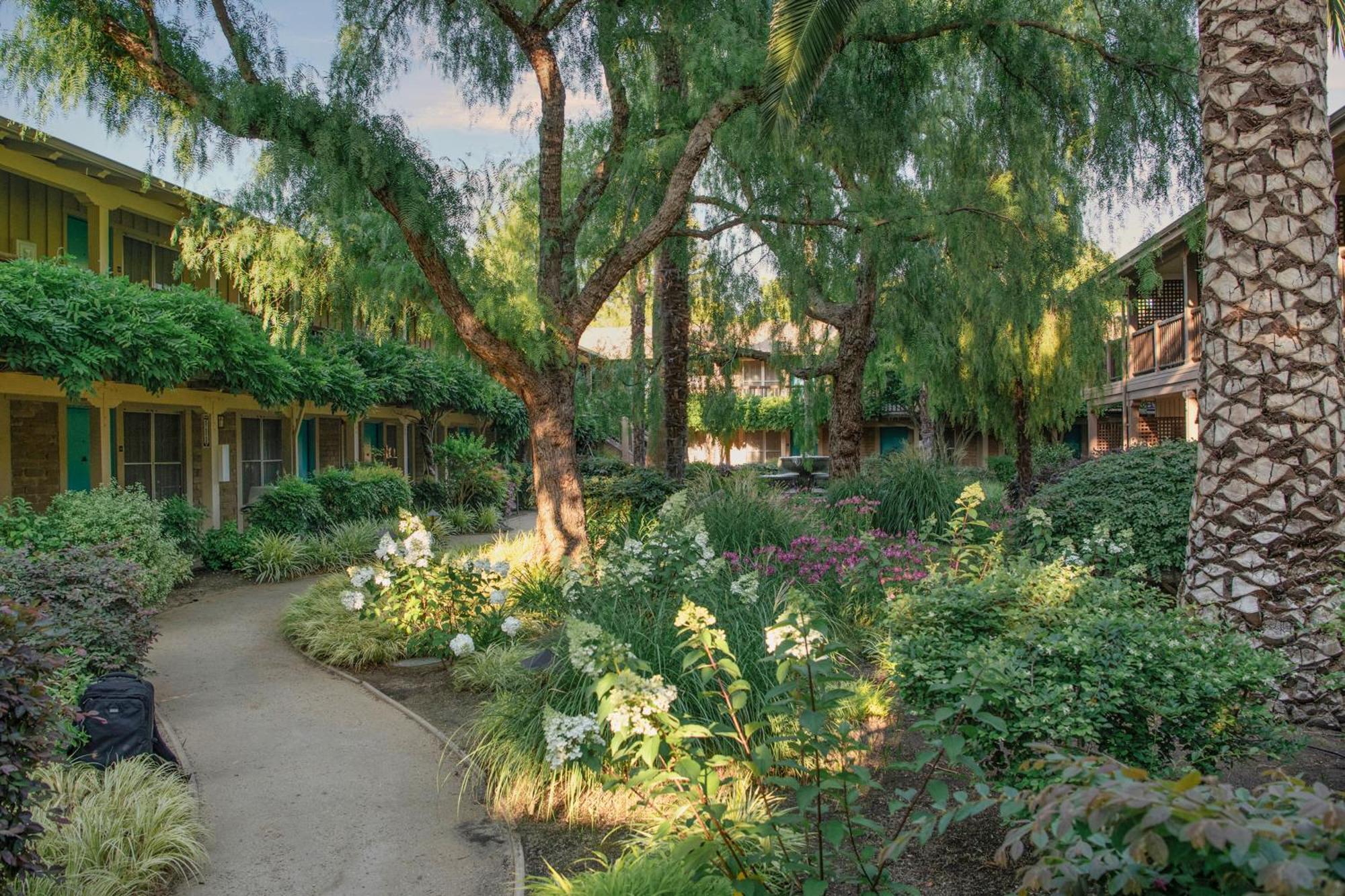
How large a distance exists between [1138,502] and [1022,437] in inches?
353

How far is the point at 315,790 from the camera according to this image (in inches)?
195

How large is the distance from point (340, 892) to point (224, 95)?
6740mm

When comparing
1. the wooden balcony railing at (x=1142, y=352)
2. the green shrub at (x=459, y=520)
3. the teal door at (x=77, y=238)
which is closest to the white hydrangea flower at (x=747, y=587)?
the teal door at (x=77, y=238)

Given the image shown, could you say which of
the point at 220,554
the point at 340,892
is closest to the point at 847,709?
the point at 340,892

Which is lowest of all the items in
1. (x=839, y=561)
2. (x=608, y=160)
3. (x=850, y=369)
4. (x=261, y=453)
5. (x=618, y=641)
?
(x=839, y=561)

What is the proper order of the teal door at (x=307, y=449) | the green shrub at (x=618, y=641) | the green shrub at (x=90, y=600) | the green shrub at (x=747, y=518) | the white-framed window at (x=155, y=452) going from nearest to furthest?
the green shrub at (x=618, y=641) < the green shrub at (x=90, y=600) < the green shrub at (x=747, y=518) < the white-framed window at (x=155, y=452) < the teal door at (x=307, y=449)

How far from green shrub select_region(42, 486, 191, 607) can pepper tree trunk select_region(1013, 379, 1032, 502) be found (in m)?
12.8

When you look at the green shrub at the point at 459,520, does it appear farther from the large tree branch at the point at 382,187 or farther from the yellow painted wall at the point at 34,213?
the large tree branch at the point at 382,187

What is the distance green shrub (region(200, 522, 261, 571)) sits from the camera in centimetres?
1250

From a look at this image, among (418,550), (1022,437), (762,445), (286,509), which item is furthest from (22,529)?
(762,445)

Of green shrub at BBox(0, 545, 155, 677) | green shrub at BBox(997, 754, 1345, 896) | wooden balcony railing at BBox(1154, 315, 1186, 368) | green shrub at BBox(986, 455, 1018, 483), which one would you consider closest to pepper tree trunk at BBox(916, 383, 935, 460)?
green shrub at BBox(986, 455, 1018, 483)

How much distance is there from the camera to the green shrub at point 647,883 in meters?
3.27

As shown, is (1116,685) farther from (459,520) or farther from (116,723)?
(459,520)

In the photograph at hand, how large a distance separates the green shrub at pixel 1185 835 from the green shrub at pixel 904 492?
27.9 feet
